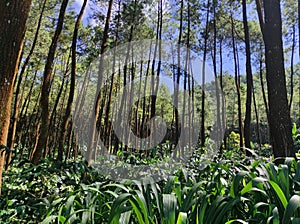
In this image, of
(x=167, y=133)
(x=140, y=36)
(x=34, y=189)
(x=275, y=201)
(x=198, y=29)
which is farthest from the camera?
(x=167, y=133)

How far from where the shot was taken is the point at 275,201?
1353mm

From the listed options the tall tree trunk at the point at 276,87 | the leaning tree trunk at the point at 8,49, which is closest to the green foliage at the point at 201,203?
the leaning tree trunk at the point at 8,49

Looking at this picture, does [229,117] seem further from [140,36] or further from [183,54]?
[140,36]

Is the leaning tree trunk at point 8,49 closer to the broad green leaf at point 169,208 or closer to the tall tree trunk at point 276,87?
the broad green leaf at point 169,208

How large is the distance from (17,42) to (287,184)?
1.96 metres

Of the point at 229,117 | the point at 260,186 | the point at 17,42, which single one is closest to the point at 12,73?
A: the point at 17,42

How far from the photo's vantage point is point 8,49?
1.84m

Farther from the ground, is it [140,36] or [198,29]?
[198,29]

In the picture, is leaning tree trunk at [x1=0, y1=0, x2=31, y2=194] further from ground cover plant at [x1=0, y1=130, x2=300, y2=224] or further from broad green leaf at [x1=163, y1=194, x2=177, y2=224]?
broad green leaf at [x1=163, y1=194, x2=177, y2=224]

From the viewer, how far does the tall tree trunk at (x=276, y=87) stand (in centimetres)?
297

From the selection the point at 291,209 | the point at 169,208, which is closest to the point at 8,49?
the point at 169,208

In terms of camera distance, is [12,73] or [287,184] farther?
[12,73]

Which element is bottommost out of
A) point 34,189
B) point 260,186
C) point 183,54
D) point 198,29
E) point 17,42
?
point 34,189

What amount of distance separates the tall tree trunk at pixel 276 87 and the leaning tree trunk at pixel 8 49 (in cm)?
272
